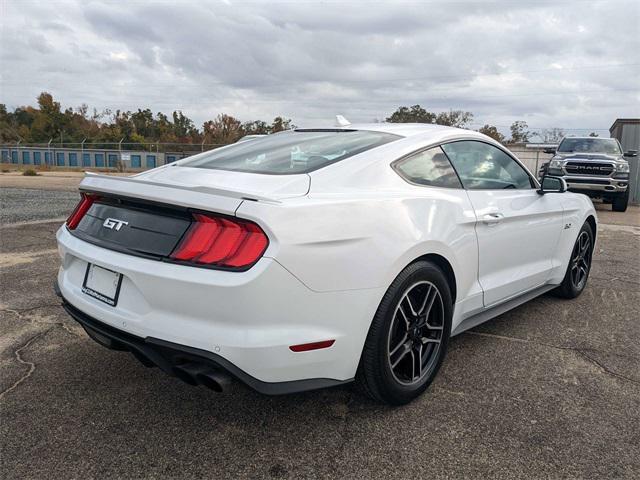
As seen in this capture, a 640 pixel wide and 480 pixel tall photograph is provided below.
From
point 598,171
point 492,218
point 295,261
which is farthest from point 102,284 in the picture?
point 598,171

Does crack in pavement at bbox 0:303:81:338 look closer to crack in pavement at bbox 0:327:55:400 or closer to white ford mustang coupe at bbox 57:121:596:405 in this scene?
crack in pavement at bbox 0:327:55:400

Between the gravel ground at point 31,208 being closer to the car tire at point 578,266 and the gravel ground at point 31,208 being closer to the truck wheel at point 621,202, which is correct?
the car tire at point 578,266

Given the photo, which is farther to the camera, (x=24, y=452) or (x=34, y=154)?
(x=34, y=154)

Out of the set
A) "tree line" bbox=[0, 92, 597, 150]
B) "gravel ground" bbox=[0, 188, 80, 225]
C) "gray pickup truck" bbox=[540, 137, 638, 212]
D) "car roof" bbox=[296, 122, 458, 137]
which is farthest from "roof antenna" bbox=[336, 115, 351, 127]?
"tree line" bbox=[0, 92, 597, 150]

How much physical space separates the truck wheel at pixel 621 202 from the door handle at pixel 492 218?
1155 centimetres

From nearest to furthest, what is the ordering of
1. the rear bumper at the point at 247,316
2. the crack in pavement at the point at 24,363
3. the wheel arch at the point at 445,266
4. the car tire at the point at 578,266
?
the rear bumper at the point at 247,316 < the wheel arch at the point at 445,266 < the crack in pavement at the point at 24,363 < the car tire at the point at 578,266

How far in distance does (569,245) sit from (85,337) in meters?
3.88

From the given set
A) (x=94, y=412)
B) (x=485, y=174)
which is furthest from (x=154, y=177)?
(x=485, y=174)

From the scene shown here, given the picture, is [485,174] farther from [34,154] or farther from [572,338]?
[34,154]

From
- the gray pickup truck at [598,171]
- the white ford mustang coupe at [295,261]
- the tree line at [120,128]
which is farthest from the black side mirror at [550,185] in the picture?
the tree line at [120,128]

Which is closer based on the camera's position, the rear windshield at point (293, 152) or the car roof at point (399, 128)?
the rear windshield at point (293, 152)

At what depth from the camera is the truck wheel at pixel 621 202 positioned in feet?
41.5

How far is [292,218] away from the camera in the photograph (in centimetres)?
200

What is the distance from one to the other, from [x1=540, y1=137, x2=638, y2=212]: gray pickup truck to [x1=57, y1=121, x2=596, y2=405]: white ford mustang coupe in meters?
10.4
